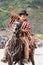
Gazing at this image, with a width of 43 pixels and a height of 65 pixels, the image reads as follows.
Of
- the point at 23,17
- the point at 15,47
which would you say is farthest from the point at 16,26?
the point at 23,17

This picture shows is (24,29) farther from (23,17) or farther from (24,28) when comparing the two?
(23,17)

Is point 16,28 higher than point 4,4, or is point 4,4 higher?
point 16,28

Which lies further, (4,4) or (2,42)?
(4,4)

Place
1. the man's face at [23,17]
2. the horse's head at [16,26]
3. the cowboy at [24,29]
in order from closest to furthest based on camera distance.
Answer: the horse's head at [16,26]
the cowboy at [24,29]
the man's face at [23,17]

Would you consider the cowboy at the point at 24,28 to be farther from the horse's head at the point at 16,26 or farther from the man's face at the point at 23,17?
the horse's head at the point at 16,26

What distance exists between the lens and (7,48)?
11.2 m

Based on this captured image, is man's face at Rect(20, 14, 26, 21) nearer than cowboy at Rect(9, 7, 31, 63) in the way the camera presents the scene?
No

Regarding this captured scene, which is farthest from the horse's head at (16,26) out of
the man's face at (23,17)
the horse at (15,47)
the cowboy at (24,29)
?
the man's face at (23,17)

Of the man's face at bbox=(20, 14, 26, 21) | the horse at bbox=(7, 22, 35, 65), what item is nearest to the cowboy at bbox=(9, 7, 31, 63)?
the man's face at bbox=(20, 14, 26, 21)

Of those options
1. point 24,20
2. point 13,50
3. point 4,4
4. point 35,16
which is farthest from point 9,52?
point 4,4

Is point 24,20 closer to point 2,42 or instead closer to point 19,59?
point 19,59

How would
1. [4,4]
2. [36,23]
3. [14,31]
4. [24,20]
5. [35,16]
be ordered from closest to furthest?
[14,31]
[24,20]
[36,23]
[35,16]
[4,4]

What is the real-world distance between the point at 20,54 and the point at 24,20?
1.01 m

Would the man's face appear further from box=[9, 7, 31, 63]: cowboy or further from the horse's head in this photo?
the horse's head
